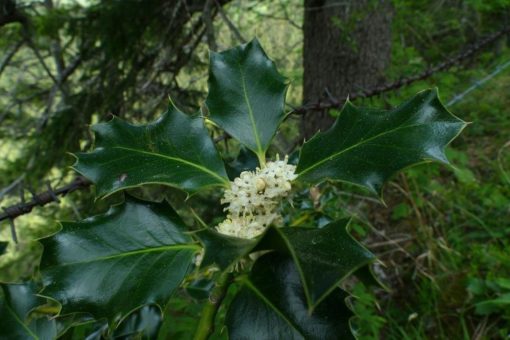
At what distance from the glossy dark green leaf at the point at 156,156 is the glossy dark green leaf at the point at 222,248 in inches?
9.6

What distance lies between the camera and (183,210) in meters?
2.62

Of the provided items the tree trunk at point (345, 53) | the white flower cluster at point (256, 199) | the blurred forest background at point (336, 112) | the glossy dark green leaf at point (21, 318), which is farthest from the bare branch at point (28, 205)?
the tree trunk at point (345, 53)

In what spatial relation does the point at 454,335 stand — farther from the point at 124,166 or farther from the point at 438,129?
the point at 124,166

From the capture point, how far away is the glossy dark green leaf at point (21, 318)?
960 millimetres

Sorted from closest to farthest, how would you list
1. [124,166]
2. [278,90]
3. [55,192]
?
[124,166], [278,90], [55,192]

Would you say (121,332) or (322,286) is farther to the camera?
(121,332)

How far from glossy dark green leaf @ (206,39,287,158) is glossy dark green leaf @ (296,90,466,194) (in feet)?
0.49

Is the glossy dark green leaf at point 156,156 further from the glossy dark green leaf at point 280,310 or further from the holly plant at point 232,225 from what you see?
the glossy dark green leaf at point 280,310

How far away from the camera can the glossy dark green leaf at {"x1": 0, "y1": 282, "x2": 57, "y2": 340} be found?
960 mm

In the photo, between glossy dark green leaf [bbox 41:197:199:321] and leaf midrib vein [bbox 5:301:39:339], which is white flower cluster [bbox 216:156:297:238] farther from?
leaf midrib vein [bbox 5:301:39:339]

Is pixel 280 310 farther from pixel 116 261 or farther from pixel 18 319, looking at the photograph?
pixel 18 319

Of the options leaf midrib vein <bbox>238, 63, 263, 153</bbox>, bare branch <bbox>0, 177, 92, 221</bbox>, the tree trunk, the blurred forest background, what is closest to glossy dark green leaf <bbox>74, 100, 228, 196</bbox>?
leaf midrib vein <bbox>238, 63, 263, 153</bbox>

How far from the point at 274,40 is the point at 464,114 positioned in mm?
2336

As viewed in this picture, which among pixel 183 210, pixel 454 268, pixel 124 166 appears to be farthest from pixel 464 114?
pixel 124 166
